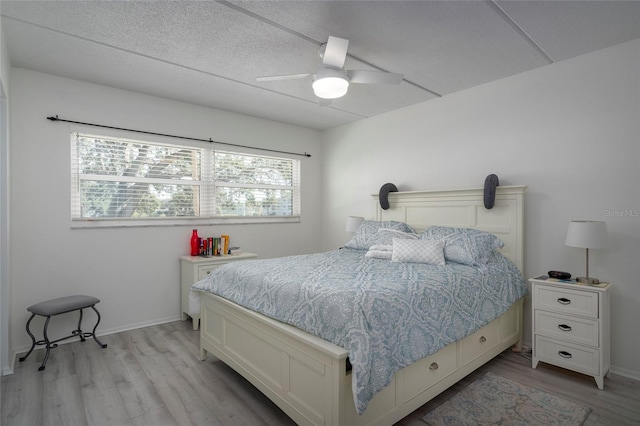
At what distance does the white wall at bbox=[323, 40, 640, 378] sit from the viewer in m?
2.57

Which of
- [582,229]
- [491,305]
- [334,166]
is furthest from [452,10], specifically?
[334,166]

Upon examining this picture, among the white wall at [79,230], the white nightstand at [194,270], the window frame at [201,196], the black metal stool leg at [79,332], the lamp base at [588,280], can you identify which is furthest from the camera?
the white nightstand at [194,270]

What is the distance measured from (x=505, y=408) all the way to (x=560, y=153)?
210 cm

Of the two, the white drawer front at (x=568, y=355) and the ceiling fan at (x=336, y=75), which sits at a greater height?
the ceiling fan at (x=336, y=75)

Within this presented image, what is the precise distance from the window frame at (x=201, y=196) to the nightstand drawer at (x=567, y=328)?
3220 mm

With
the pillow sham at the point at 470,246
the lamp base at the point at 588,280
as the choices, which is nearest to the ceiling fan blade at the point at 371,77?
the pillow sham at the point at 470,246

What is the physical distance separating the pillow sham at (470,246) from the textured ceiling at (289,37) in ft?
4.83

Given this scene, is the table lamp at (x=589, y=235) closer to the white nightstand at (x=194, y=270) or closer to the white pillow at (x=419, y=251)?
the white pillow at (x=419, y=251)

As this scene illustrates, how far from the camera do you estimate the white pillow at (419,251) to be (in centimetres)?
280

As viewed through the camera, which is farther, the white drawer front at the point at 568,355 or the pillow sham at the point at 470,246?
the pillow sham at the point at 470,246

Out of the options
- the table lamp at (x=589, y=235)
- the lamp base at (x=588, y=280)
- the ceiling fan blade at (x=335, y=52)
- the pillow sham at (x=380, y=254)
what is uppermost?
the ceiling fan blade at (x=335, y=52)

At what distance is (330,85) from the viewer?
241 centimetres

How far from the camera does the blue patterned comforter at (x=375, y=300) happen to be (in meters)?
1.68

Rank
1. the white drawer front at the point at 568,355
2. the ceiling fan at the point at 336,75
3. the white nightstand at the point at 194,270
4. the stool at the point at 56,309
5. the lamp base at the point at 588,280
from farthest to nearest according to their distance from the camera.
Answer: the white nightstand at the point at 194,270, the stool at the point at 56,309, the lamp base at the point at 588,280, the white drawer front at the point at 568,355, the ceiling fan at the point at 336,75
